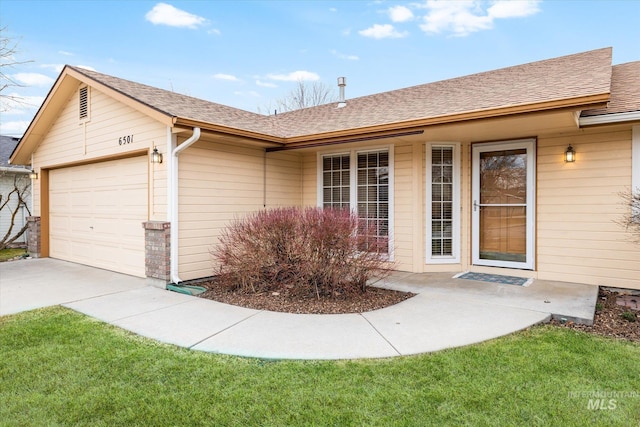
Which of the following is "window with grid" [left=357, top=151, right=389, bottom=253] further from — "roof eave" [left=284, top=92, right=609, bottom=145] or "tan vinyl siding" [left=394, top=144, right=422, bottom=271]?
"roof eave" [left=284, top=92, right=609, bottom=145]

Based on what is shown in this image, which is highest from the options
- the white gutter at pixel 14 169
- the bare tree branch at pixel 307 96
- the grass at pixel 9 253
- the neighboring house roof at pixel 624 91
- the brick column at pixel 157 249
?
the bare tree branch at pixel 307 96

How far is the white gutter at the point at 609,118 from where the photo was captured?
16.8ft

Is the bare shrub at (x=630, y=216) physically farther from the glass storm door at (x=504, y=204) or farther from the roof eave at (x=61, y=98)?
the roof eave at (x=61, y=98)

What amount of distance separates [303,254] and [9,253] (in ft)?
35.1

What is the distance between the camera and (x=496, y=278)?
6309mm

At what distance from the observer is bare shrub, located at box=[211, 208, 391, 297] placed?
199 inches

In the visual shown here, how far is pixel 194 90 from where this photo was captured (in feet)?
72.9

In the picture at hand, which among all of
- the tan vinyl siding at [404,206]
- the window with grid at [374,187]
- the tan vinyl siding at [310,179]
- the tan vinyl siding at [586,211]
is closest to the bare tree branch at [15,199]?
the tan vinyl siding at [310,179]

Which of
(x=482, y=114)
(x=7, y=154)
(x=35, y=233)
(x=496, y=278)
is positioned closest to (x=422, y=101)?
(x=482, y=114)

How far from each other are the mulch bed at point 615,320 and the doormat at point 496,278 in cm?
104

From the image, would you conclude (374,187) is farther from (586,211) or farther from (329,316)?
(329,316)

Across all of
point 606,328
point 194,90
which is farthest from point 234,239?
point 194,90

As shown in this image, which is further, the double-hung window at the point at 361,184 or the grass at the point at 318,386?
the double-hung window at the point at 361,184

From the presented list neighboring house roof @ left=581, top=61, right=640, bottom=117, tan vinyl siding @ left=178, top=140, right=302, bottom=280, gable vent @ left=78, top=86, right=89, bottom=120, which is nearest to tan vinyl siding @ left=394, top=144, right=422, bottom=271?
tan vinyl siding @ left=178, top=140, right=302, bottom=280
